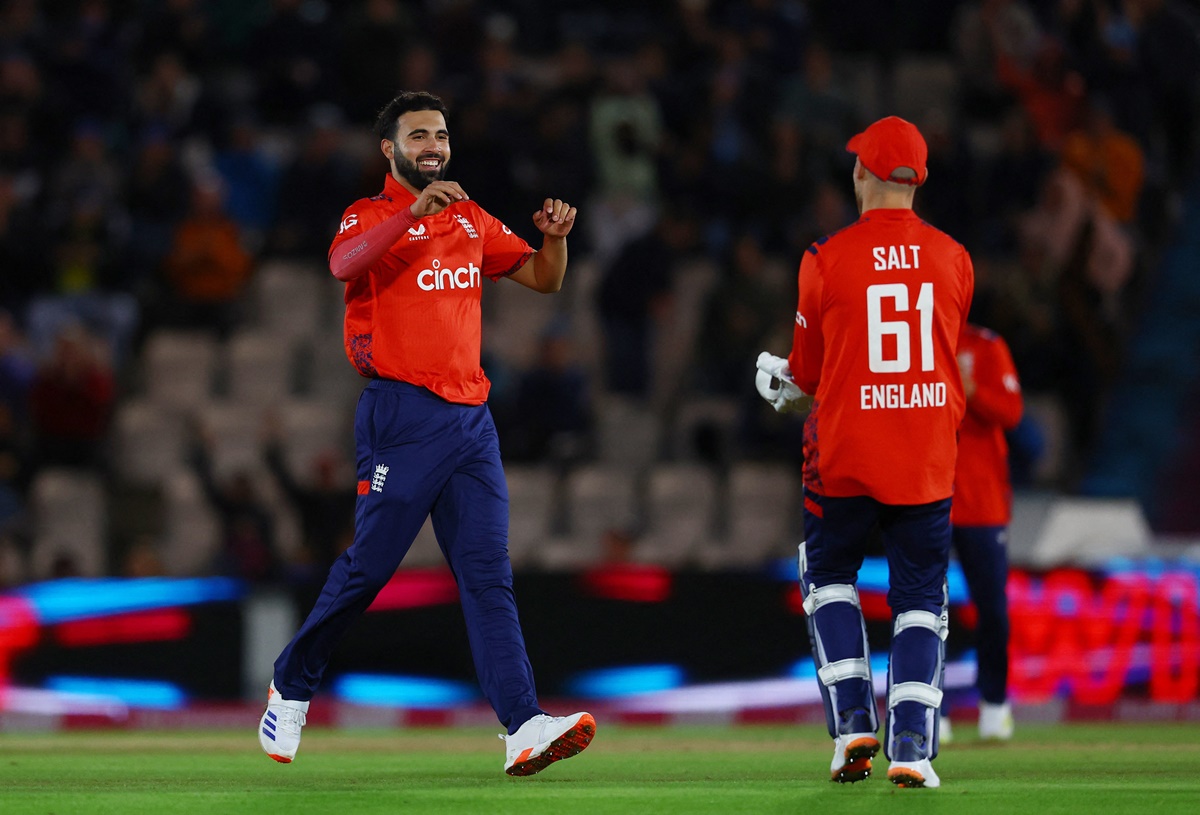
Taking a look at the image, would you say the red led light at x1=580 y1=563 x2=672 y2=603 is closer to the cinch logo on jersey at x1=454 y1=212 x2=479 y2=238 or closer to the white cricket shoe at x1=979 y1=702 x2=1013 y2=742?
the white cricket shoe at x1=979 y1=702 x2=1013 y2=742

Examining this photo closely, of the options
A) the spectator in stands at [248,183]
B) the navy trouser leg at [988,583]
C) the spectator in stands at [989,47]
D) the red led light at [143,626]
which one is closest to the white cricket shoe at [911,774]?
the navy trouser leg at [988,583]

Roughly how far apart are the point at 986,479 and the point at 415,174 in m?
3.85

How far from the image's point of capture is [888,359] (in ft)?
21.6

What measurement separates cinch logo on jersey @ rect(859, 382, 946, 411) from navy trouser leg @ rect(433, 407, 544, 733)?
4.71 ft

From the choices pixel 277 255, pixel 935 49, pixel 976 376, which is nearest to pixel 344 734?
pixel 976 376

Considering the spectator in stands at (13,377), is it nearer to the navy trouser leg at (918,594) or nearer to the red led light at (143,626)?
the red led light at (143,626)

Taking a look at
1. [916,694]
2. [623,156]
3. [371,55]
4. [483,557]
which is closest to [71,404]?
[371,55]

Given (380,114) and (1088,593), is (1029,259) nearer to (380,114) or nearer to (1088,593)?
(1088,593)

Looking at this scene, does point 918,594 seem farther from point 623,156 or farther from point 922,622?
point 623,156

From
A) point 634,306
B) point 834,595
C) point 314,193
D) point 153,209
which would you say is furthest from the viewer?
point 153,209

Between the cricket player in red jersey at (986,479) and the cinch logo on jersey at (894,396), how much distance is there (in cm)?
272

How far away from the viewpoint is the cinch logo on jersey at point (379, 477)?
271 inches

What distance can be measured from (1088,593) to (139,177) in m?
9.20

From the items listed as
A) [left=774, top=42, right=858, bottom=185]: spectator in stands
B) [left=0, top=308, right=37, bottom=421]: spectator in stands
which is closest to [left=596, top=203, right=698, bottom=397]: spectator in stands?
[left=774, top=42, right=858, bottom=185]: spectator in stands
